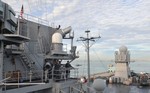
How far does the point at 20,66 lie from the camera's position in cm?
1781

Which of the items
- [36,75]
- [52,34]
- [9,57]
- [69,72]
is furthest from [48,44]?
[9,57]

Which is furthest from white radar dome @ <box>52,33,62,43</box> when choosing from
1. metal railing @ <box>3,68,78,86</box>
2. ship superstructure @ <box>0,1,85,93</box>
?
metal railing @ <box>3,68,78,86</box>

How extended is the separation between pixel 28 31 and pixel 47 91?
19.2ft

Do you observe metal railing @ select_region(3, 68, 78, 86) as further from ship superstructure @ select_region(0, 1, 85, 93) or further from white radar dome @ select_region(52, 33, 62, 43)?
white radar dome @ select_region(52, 33, 62, 43)

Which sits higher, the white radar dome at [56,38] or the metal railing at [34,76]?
the white radar dome at [56,38]

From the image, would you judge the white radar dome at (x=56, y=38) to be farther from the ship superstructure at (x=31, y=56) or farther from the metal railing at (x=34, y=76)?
the metal railing at (x=34, y=76)

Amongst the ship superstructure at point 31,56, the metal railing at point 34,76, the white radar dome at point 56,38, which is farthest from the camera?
the white radar dome at point 56,38

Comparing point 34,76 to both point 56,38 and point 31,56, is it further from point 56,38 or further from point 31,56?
point 56,38

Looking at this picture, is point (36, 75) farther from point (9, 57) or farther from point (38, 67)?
point (9, 57)

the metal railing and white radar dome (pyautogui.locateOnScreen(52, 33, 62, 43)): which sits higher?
white radar dome (pyautogui.locateOnScreen(52, 33, 62, 43))

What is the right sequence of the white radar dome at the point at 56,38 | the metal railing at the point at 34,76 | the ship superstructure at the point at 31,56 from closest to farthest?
the ship superstructure at the point at 31,56
the metal railing at the point at 34,76
the white radar dome at the point at 56,38

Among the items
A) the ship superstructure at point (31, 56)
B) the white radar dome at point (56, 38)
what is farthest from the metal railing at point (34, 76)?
the white radar dome at point (56, 38)

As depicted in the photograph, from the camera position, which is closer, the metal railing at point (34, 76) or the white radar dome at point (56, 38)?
the metal railing at point (34, 76)

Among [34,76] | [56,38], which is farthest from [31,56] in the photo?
[56,38]
